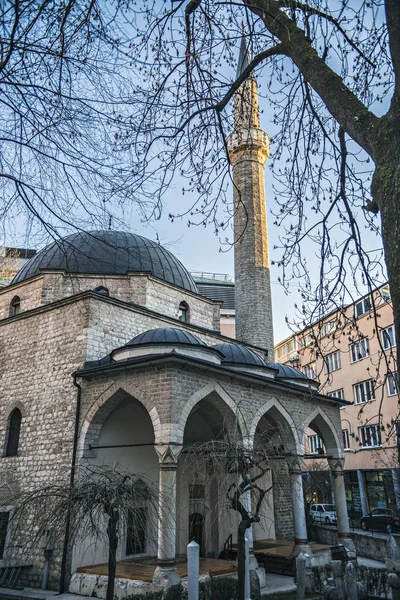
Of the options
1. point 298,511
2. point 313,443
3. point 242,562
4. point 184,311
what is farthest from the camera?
point 313,443

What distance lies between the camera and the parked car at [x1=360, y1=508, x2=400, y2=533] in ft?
58.5

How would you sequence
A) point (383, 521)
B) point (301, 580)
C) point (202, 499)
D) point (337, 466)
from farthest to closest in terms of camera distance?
point (383, 521) → point (337, 466) → point (202, 499) → point (301, 580)

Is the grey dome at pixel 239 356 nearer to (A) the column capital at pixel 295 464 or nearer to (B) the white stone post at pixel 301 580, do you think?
(A) the column capital at pixel 295 464

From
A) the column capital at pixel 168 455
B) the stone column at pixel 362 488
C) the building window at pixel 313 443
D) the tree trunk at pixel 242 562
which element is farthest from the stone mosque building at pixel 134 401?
the building window at pixel 313 443

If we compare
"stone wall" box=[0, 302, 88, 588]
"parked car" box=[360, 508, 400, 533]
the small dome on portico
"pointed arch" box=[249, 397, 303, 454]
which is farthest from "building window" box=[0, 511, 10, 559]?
"parked car" box=[360, 508, 400, 533]

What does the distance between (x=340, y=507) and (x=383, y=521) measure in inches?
274

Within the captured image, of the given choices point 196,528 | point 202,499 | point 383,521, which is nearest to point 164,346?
point 202,499

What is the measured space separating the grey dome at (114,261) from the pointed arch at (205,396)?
5.17m

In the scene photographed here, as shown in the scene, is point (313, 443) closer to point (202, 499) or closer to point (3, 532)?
point (202, 499)

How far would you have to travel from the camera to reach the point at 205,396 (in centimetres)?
998

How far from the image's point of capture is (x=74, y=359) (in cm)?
1134

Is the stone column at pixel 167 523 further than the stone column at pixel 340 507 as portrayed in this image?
No

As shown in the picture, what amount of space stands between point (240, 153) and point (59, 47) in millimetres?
16345

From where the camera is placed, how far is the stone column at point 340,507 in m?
12.1
